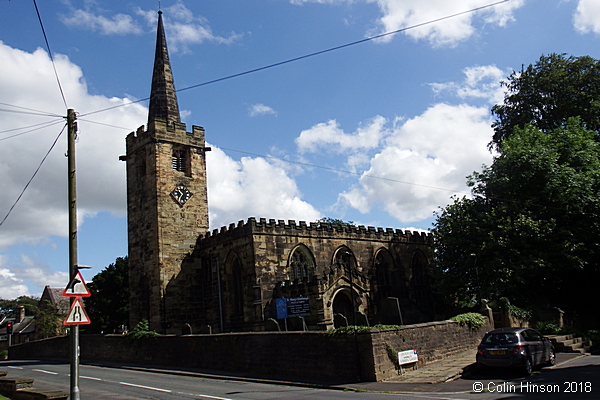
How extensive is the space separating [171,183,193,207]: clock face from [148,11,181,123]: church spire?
4.21 metres

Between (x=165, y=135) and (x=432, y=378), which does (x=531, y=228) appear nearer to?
(x=432, y=378)

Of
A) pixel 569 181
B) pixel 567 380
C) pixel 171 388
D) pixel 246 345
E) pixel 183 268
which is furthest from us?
pixel 183 268

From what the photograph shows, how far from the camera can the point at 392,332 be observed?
16.2 meters

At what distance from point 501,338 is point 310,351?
5765 mm

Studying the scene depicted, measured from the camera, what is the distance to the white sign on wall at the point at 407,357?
52.4 ft

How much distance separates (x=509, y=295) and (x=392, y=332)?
12344 mm

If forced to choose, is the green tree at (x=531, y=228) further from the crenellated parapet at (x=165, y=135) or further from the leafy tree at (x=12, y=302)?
the leafy tree at (x=12, y=302)

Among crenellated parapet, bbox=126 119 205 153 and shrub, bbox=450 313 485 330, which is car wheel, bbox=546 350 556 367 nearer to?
shrub, bbox=450 313 485 330

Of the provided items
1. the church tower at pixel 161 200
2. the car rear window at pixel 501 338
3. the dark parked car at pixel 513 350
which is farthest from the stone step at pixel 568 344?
the church tower at pixel 161 200

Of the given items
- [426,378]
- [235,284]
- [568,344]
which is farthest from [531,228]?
[235,284]

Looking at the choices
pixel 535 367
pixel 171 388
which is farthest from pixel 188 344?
pixel 535 367

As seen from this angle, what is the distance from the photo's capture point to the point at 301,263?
30000 millimetres

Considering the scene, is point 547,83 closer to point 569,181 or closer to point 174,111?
point 569,181

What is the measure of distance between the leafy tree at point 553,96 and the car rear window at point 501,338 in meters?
20.3
